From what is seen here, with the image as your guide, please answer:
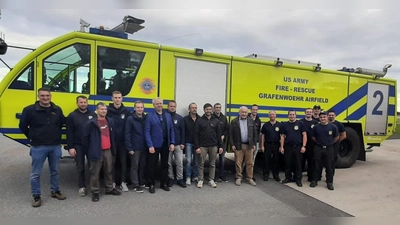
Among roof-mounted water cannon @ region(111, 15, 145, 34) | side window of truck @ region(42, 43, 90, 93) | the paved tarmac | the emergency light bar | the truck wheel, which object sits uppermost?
roof-mounted water cannon @ region(111, 15, 145, 34)

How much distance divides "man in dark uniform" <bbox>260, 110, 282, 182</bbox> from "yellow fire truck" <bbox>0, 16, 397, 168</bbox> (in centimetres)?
56

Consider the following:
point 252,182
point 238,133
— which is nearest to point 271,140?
point 238,133

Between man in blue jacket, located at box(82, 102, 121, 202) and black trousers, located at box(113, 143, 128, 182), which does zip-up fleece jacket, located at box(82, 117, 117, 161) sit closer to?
man in blue jacket, located at box(82, 102, 121, 202)

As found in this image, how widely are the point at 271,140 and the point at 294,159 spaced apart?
2.16 ft

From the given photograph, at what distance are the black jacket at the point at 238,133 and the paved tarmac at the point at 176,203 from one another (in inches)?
35.0

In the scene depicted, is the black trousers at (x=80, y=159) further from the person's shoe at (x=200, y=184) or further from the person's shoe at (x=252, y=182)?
the person's shoe at (x=252, y=182)

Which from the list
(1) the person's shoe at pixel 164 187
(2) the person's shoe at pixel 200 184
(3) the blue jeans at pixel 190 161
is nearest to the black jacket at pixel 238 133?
(3) the blue jeans at pixel 190 161

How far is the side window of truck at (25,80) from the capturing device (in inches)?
200

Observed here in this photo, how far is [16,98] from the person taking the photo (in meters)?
5.09

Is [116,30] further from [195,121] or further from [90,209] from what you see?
[90,209]

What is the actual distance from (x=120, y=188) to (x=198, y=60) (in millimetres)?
3123

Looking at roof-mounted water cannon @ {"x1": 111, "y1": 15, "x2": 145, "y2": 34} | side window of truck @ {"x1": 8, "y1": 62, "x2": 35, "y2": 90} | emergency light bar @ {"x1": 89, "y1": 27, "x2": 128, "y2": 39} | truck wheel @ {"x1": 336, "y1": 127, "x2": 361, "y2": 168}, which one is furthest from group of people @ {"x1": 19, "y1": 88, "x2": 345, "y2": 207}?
truck wheel @ {"x1": 336, "y1": 127, "x2": 361, "y2": 168}

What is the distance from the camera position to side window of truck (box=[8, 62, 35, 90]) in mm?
5090

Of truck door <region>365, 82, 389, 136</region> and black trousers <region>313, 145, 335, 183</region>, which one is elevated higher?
truck door <region>365, 82, 389, 136</region>
